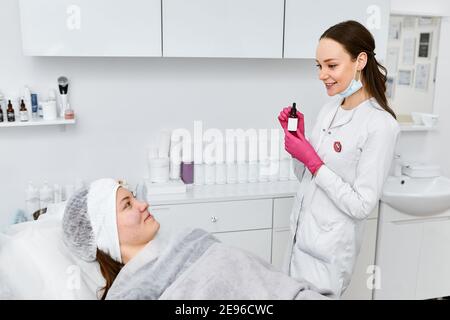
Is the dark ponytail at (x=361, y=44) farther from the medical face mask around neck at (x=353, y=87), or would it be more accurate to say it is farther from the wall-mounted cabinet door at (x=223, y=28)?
the wall-mounted cabinet door at (x=223, y=28)

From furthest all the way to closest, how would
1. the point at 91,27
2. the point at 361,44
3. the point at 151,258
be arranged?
the point at 91,27, the point at 361,44, the point at 151,258

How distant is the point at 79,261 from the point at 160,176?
990 millimetres

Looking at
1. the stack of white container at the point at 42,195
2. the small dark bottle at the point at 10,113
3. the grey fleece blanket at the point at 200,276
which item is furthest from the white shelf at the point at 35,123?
the grey fleece blanket at the point at 200,276

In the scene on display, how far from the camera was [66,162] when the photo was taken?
92.3 inches

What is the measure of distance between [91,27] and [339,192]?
1.18m

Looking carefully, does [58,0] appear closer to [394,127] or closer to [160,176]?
[160,176]

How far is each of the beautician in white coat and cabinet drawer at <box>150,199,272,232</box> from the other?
465mm

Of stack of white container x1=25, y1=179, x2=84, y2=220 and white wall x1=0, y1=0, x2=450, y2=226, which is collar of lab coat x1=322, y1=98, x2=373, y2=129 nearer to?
white wall x1=0, y1=0, x2=450, y2=226

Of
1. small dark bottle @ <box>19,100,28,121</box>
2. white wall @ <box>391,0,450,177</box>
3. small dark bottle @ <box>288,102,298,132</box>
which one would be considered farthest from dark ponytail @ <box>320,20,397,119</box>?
small dark bottle @ <box>19,100,28,121</box>

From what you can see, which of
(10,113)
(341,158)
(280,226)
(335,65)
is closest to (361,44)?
(335,65)

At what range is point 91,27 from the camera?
198 cm

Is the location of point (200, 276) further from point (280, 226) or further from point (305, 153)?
point (280, 226)

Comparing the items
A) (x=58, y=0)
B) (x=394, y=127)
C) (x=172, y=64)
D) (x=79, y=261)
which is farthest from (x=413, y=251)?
(x=58, y=0)

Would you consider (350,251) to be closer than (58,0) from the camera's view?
Yes
